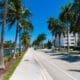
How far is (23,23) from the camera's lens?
53.2 meters

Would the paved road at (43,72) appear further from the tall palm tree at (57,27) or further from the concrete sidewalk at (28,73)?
the tall palm tree at (57,27)

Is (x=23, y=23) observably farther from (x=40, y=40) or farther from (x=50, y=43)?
(x=40, y=40)

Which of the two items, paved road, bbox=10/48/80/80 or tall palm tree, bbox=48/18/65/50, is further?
tall palm tree, bbox=48/18/65/50

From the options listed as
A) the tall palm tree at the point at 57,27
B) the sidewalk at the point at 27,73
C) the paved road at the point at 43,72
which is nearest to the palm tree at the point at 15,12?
the paved road at the point at 43,72

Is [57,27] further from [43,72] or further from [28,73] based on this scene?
[28,73]

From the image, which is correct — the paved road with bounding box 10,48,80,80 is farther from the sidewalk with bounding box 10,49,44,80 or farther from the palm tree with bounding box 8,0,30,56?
the palm tree with bounding box 8,0,30,56

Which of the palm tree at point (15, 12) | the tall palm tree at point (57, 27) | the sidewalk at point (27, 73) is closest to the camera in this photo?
the sidewalk at point (27, 73)

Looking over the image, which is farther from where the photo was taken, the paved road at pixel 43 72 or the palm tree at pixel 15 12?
the palm tree at pixel 15 12

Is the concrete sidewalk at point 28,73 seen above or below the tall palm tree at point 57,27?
below

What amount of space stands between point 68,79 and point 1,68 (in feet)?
29.0

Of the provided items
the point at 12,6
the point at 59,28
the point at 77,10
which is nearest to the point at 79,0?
the point at 77,10

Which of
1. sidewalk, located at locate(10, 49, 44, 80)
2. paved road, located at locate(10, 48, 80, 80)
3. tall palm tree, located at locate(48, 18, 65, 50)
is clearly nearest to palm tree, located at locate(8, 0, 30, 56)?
paved road, located at locate(10, 48, 80, 80)

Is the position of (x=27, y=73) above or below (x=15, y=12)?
below

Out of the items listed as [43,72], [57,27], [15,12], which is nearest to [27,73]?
[43,72]
